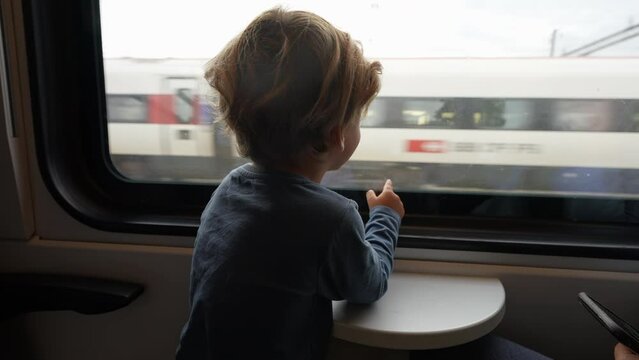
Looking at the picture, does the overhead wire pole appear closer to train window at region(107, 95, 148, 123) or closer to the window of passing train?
the window of passing train

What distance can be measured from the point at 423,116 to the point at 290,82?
525 millimetres

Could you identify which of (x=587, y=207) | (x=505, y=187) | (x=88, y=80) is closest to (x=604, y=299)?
(x=587, y=207)

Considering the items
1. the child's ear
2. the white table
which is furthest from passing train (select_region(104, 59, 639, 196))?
the child's ear

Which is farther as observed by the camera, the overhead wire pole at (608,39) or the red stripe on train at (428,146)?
the red stripe on train at (428,146)

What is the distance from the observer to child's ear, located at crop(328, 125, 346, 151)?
768mm

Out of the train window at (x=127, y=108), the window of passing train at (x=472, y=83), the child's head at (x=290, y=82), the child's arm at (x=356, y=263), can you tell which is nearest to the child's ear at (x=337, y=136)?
the child's head at (x=290, y=82)

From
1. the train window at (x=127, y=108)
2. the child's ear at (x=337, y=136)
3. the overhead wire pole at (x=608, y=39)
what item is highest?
the overhead wire pole at (x=608, y=39)

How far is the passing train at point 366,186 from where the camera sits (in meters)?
1.08

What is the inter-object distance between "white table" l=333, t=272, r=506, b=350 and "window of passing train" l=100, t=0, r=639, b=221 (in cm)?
24

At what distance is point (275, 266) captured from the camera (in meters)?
0.74

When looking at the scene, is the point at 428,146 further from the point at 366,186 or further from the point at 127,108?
the point at 127,108

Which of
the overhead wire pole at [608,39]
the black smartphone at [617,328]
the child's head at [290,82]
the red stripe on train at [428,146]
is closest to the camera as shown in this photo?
the child's head at [290,82]

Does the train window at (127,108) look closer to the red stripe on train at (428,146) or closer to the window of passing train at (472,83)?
the window of passing train at (472,83)

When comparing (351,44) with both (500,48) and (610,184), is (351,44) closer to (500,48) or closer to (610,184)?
(500,48)
